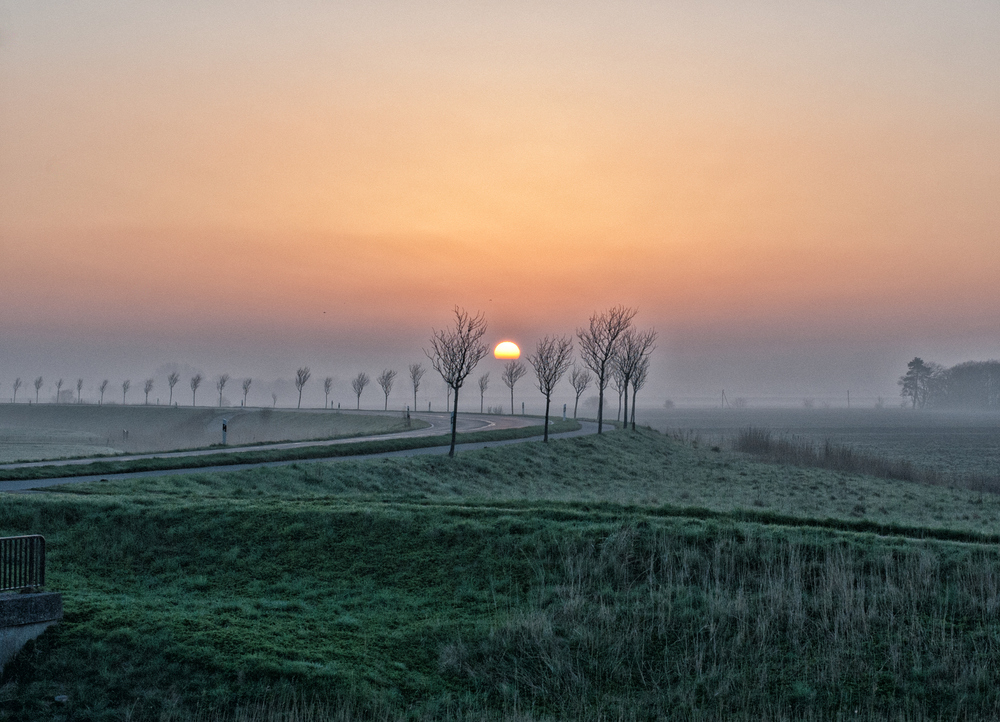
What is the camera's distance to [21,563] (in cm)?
1293

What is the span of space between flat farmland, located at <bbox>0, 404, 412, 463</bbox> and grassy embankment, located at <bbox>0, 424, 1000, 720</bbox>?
136 ft

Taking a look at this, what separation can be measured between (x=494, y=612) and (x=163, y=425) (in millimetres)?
88165

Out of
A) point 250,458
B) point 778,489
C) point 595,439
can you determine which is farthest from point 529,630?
point 595,439

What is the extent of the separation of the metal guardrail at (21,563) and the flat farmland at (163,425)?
4589 centimetres

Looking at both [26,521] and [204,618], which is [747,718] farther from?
[26,521]

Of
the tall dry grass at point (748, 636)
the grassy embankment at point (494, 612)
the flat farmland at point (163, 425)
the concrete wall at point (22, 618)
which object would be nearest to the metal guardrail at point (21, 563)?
the concrete wall at point (22, 618)

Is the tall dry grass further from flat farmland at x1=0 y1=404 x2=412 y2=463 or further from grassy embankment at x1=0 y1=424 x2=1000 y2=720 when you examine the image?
flat farmland at x1=0 y1=404 x2=412 y2=463

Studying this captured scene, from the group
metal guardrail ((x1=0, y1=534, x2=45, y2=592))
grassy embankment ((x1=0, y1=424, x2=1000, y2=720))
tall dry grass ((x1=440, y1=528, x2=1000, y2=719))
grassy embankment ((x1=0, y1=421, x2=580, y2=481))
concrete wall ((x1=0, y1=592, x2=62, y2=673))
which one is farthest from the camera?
grassy embankment ((x1=0, y1=421, x2=580, y2=481))

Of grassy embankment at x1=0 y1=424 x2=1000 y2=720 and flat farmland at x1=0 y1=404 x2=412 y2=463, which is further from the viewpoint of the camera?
flat farmland at x1=0 y1=404 x2=412 y2=463

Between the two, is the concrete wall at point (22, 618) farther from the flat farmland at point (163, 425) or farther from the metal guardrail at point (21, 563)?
the flat farmland at point (163, 425)

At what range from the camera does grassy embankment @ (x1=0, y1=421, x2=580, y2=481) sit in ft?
80.8

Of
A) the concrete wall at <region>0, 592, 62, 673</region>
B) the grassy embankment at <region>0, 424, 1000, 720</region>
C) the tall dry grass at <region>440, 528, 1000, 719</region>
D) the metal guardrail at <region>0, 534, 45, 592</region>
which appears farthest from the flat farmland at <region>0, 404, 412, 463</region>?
the concrete wall at <region>0, 592, 62, 673</region>

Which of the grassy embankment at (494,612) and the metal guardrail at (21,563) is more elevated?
the metal guardrail at (21,563)

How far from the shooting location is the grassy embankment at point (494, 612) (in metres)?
11.8
